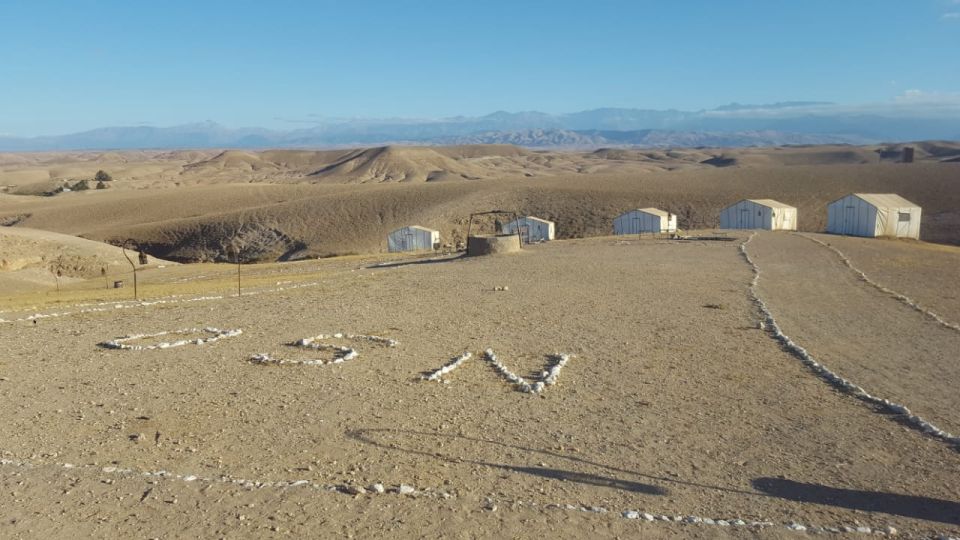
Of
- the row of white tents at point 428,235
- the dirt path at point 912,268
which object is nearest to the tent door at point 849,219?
the dirt path at point 912,268

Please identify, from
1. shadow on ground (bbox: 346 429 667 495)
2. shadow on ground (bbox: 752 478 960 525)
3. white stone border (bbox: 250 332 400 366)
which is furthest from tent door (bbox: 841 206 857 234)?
shadow on ground (bbox: 346 429 667 495)

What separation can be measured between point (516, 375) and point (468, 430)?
3.02m

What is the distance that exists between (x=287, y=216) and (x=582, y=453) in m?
75.9

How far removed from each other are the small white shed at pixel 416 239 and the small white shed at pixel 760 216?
20.9 metres

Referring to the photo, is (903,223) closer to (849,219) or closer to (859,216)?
(859,216)

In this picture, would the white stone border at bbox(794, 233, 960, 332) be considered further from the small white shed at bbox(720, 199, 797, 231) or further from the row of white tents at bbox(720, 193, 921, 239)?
the small white shed at bbox(720, 199, 797, 231)

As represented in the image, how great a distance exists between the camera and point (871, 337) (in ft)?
56.3

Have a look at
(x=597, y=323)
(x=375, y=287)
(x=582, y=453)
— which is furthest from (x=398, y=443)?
(x=375, y=287)

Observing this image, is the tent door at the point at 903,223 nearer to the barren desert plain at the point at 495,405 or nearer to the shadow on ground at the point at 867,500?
the barren desert plain at the point at 495,405

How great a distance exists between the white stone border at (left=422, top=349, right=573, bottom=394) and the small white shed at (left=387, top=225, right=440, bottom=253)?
134 ft

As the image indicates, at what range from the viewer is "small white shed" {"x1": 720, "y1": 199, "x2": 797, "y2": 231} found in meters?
54.6

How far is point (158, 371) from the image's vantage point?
14086 mm

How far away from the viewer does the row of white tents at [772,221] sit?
1959 inches

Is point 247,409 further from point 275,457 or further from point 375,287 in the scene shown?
point 375,287
